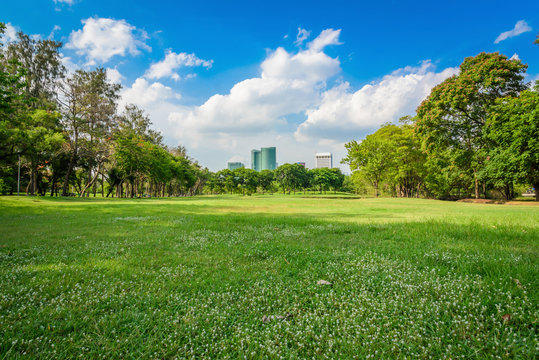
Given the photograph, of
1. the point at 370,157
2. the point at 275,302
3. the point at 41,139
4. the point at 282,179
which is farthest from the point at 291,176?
the point at 275,302

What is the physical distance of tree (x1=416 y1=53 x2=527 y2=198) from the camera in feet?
101

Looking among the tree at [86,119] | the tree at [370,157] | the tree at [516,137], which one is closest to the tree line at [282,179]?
the tree at [370,157]

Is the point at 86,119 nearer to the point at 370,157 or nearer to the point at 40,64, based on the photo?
the point at 40,64

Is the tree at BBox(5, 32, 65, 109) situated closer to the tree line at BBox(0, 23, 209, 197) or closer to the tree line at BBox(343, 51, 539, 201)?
the tree line at BBox(0, 23, 209, 197)

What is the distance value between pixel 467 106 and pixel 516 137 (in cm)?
896

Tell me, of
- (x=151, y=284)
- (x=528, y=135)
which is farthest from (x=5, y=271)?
(x=528, y=135)

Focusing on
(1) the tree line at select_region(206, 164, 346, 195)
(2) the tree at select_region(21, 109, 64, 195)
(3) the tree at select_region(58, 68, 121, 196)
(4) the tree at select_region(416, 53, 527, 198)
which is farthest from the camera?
(1) the tree line at select_region(206, 164, 346, 195)

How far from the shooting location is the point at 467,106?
34.1 meters

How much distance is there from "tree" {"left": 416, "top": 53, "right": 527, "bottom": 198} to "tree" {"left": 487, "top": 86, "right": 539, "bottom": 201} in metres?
2.30

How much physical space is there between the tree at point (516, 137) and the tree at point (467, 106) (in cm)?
230

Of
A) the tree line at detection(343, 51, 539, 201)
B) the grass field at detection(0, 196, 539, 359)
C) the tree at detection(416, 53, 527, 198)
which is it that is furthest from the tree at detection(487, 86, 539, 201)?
the grass field at detection(0, 196, 539, 359)

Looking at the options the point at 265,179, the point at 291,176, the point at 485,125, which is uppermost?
the point at 485,125

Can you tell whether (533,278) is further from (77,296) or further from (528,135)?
(528,135)

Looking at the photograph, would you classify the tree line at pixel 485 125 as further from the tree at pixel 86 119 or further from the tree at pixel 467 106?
the tree at pixel 86 119
